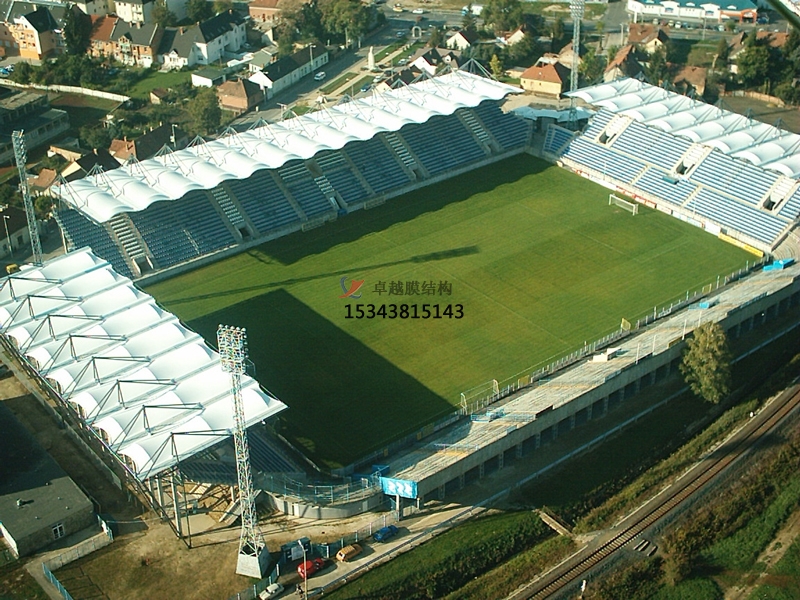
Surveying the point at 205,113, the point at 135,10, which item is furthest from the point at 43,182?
the point at 135,10

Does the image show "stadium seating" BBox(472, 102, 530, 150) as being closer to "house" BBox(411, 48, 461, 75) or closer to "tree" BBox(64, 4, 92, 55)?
"house" BBox(411, 48, 461, 75)

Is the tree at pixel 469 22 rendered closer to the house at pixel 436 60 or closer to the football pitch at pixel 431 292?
the house at pixel 436 60

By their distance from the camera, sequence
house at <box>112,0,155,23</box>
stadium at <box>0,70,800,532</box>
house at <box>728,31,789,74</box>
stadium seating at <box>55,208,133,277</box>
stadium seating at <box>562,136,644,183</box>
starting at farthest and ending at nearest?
house at <box>112,0,155,23</box>
house at <box>728,31,789,74</box>
stadium seating at <box>562,136,644,183</box>
stadium seating at <box>55,208,133,277</box>
stadium at <box>0,70,800,532</box>

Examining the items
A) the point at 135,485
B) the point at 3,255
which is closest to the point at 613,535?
the point at 135,485

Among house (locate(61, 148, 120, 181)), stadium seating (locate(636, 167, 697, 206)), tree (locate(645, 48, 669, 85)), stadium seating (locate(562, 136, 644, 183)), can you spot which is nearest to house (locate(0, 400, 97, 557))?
house (locate(61, 148, 120, 181))

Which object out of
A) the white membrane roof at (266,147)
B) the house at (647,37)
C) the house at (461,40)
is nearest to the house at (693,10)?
the house at (647,37)
